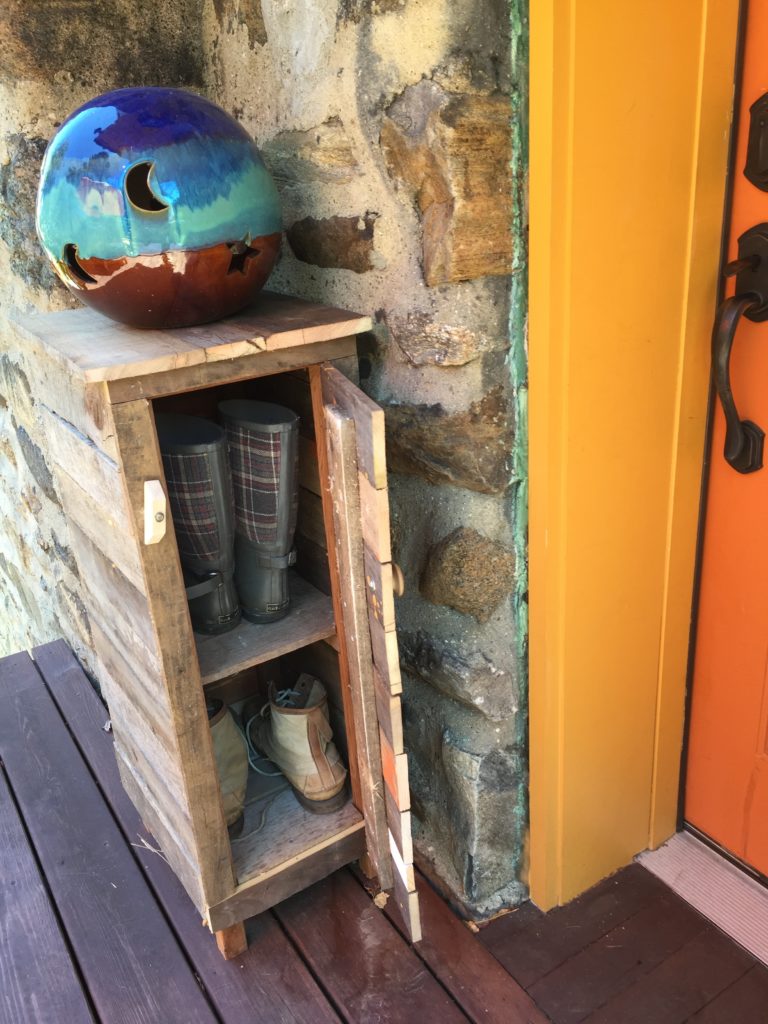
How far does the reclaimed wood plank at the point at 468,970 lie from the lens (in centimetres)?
137

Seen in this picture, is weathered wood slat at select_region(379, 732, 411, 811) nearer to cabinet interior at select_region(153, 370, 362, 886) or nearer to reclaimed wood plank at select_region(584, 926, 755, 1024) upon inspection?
cabinet interior at select_region(153, 370, 362, 886)

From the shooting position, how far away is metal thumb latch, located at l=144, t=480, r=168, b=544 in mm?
1131

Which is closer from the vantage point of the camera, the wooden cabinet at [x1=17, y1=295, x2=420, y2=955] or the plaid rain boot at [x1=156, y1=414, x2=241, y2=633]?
the wooden cabinet at [x1=17, y1=295, x2=420, y2=955]

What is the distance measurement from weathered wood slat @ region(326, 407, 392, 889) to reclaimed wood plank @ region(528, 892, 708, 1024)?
325 millimetres

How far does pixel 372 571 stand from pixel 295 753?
0.47m

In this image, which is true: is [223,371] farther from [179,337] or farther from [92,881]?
[92,881]

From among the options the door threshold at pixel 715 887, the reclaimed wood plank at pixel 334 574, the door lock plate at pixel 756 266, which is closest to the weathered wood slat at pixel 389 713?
the reclaimed wood plank at pixel 334 574

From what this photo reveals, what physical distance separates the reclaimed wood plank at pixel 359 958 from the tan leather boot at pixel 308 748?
18 cm

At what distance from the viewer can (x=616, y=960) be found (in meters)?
1.44

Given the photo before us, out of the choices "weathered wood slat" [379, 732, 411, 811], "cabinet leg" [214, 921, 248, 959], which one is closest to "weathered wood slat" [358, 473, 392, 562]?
"weathered wood slat" [379, 732, 411, 811]


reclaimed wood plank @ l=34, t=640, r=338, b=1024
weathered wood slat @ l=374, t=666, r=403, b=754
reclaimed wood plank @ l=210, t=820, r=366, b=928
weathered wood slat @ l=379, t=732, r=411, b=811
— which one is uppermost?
weathered wood slat @ l=374, t=666, r=403, b=754

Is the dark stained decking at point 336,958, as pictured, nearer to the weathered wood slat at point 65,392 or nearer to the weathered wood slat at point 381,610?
the weathered wood slat at point 381,610

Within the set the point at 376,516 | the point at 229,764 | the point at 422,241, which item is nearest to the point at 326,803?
the point at 229,764

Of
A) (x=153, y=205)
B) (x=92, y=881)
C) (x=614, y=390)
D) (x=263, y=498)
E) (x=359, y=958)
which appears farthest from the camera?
(x=92, y=881)
